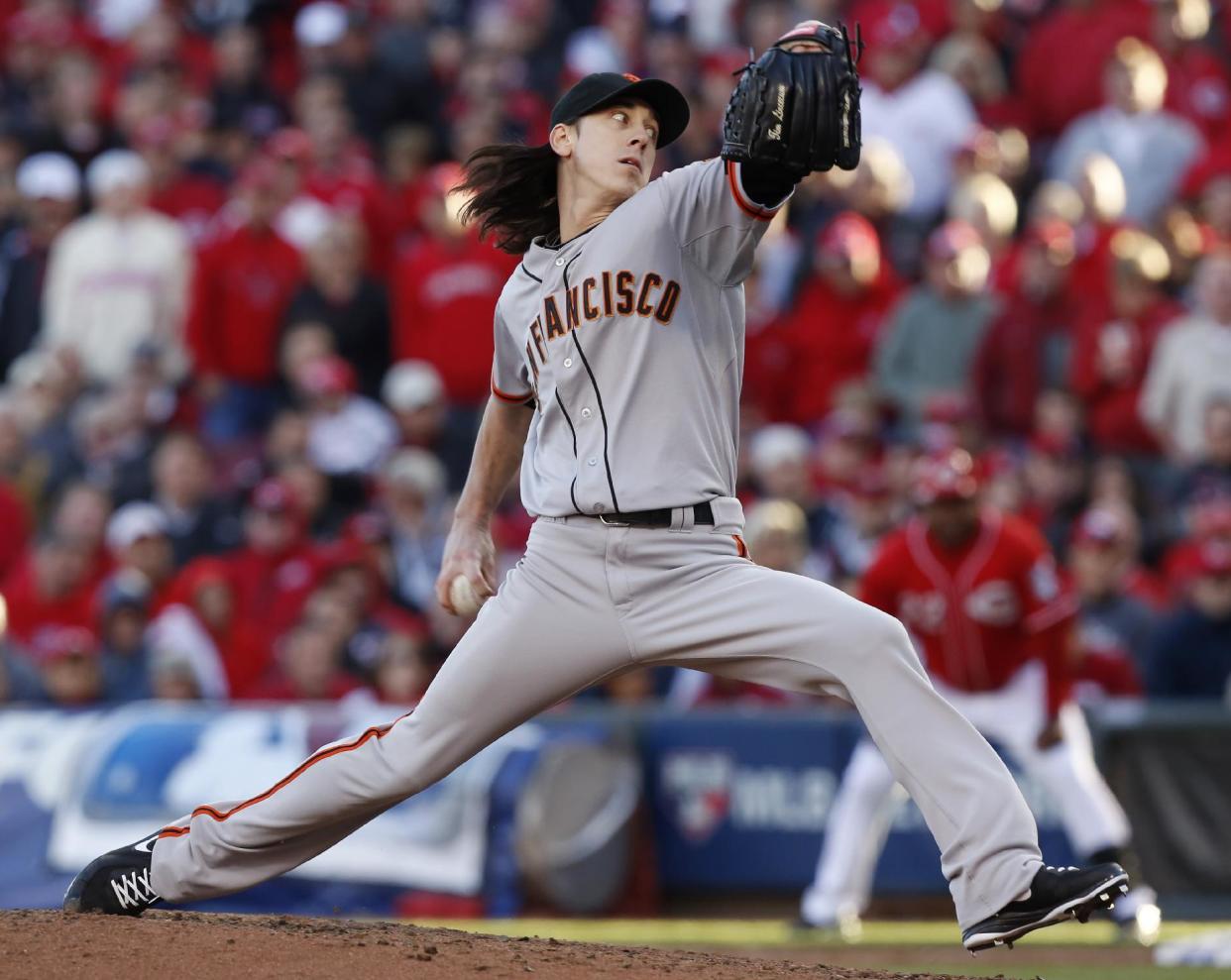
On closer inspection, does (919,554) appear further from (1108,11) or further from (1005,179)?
(1108,11)

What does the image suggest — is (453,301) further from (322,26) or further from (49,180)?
(49,180)

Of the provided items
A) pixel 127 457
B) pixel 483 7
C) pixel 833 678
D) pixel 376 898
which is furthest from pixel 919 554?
pixel 483 7

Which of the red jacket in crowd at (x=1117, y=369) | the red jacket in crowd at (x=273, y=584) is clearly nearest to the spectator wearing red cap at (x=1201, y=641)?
the red jacket in crowd at (x=1117, y=369)

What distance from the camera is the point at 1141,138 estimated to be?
460 inches

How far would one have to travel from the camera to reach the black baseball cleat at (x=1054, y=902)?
13.8 feet

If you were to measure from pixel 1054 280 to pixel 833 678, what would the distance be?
6.77 metres

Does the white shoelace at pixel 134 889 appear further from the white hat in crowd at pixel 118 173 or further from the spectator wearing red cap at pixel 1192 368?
the white hat in crowd at pixel 118 173

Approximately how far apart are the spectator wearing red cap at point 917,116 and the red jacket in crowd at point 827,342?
3.06ft

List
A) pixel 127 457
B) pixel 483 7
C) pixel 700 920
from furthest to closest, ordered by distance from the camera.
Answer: pixel 483 7 → pixel 127 457 → pixel 700 920

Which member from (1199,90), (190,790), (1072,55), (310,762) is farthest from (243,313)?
(310,762)

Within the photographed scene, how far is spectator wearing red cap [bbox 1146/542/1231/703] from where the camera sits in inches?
368

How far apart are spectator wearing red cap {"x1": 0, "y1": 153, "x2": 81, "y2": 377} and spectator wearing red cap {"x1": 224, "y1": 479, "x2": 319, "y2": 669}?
3.18m

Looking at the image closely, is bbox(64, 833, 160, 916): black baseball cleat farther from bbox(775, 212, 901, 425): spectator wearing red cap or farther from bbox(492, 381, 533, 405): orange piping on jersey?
bbox(775, 212, 901, 425): spectator wearing red cap

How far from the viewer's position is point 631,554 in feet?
15.0
